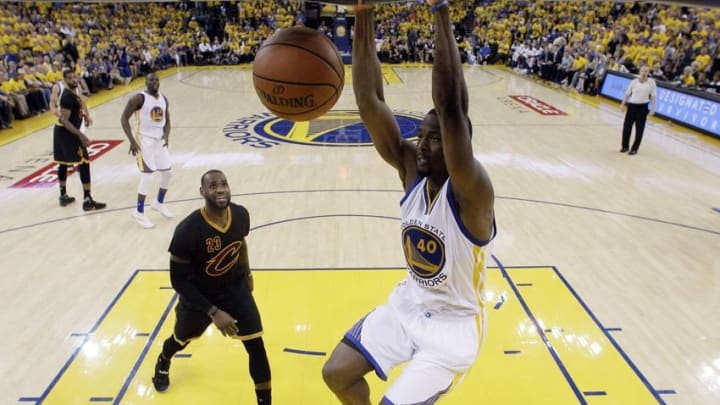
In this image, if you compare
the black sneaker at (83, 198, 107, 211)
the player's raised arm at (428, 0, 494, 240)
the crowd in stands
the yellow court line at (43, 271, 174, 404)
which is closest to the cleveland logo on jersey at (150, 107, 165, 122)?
the black sneaker at (83, 198, 107, 211)

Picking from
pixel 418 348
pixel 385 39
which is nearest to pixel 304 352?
pixel 418 348

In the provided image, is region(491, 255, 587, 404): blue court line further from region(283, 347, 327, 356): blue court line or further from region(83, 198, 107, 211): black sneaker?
region(83, 198, 107, 211): black sneaker

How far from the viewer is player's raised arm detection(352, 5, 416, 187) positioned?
2604mm

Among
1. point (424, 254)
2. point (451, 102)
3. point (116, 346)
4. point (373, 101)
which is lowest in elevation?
point (116, 346)

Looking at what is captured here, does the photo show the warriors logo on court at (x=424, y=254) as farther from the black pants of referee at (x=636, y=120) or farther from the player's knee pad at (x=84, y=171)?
the black pants of referee at (x=636, y=120)

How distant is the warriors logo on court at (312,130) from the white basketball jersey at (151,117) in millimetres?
3604

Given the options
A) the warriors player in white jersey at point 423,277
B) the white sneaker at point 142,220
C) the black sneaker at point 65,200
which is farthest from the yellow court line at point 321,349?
the black sneaker at point 65,200

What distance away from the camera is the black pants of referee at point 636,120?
9.02m

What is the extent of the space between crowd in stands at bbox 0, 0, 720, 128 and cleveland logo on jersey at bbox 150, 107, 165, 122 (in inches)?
258

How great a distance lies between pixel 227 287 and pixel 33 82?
11.6 m

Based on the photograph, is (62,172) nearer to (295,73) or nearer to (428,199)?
(295,73)

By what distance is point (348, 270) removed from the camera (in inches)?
205

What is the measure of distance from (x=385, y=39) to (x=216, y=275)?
21774 millimetres

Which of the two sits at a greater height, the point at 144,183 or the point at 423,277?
the point at 423,277
